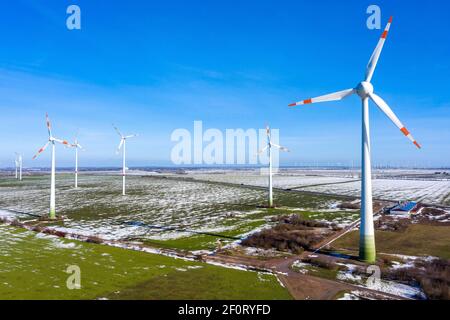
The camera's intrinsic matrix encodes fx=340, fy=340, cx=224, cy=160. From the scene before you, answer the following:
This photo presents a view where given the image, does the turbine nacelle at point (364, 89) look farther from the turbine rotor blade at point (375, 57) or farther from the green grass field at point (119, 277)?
the green grass field at point (119, 277)

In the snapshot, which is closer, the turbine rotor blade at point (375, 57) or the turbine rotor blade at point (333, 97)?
the turbine rotor blade at point (375, 57)

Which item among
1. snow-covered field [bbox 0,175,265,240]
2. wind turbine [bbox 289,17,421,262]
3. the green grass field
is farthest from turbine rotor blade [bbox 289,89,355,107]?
snow-covered field [bbox 0,175,265,240]

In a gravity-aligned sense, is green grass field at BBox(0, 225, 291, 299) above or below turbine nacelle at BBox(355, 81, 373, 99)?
below

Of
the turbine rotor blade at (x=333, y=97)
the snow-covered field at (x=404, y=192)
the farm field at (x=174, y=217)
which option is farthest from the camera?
the snow-covered field at (x=404, y=192)

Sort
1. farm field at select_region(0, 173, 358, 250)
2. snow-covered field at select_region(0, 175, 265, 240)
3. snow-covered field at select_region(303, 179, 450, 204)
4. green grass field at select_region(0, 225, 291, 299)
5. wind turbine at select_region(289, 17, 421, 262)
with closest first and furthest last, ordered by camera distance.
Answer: green grass field at select_region(0, 225, 291, 299)
wind turbine at select_region(289, 17, 421, 262)
farm field at select_region(0, 173, 358, 250)
snow-covered field at select_region(0, 175, 265, 240)
snow-covered field at select_region(303, 179, 450, 204)

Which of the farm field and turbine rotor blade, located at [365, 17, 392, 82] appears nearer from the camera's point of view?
turbine rotor blade, located at [365, 17, 392, 82]

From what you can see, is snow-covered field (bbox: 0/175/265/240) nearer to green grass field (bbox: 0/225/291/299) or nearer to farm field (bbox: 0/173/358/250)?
farm field (bbox: 0/173/358/250)

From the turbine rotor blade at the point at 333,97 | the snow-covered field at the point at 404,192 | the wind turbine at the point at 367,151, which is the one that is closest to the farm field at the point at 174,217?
the wind turbine at the point at 367,151

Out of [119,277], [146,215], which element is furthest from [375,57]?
[146,215]
